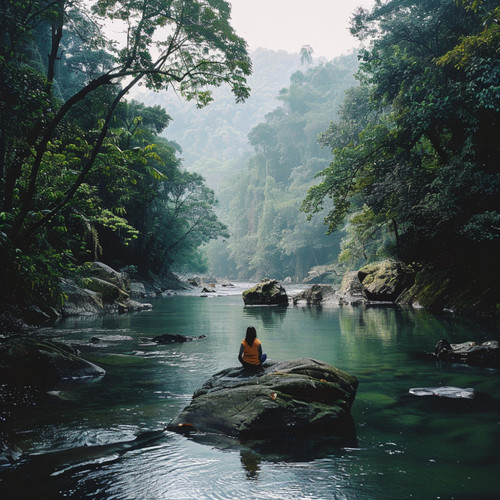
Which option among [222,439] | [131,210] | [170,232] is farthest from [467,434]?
[170,232]

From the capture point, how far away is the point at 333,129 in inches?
1534

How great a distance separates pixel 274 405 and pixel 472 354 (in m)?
6.25

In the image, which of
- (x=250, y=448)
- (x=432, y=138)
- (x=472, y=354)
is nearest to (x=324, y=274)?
(x=432, y=138)

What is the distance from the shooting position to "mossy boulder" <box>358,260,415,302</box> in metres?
24.8

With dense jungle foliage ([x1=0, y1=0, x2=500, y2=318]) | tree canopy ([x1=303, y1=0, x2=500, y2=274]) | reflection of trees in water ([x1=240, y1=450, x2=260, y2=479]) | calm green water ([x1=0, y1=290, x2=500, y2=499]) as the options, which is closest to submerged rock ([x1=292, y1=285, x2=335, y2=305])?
dense jungle foliage ([x1=0, y1=0, x2=500, y2=318])

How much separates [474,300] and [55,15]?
1791 cm

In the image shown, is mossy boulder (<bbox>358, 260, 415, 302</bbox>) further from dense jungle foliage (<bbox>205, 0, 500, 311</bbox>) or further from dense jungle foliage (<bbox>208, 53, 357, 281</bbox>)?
dense jungle foliage (<bbox>208, 53, 357, 281</bbox>)

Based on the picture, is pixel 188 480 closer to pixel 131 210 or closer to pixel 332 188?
pixel 332 188

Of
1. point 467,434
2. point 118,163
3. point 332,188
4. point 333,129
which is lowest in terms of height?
point 467,434

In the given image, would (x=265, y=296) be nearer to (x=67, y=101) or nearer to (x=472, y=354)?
(x=472, y=354)

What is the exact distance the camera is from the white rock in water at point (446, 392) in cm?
704

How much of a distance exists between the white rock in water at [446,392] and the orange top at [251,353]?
9.28 feet

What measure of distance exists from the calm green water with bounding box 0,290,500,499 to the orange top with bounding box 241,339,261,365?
125 centimetres

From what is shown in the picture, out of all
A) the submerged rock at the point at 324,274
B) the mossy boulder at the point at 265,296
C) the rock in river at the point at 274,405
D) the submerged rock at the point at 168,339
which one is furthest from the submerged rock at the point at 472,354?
the submerged rock at the point at 324,274
